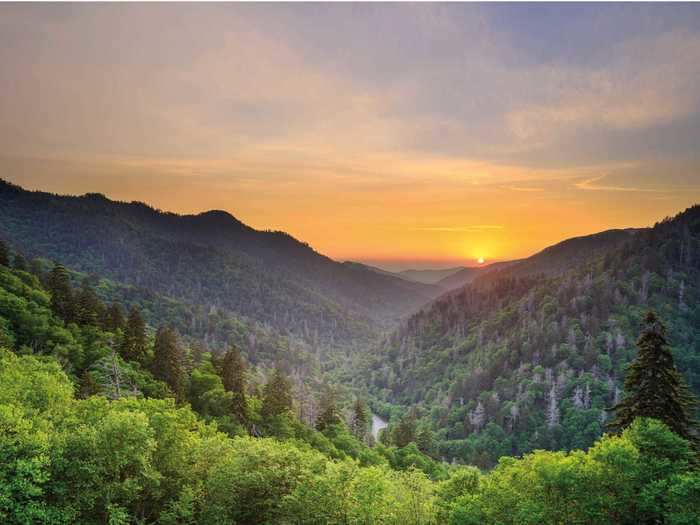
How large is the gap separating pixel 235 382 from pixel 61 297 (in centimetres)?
3476


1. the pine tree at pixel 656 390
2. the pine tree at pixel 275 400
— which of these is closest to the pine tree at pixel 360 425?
the pine tree at pixel 275 400

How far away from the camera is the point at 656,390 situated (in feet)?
119

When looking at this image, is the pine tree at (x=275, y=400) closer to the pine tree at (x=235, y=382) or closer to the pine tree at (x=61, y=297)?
the pine tree at (x=235, y=382)

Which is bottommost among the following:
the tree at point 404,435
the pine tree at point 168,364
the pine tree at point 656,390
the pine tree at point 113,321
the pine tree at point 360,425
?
the tree at point 404,435

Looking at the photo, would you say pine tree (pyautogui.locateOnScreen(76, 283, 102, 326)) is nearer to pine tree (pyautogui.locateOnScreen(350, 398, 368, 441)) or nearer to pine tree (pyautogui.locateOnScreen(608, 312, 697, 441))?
pine tree (pyautogui.locateOnScreen(350, 398, 368, 441))

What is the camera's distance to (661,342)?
123ft

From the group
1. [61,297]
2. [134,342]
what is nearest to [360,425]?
[134,342]

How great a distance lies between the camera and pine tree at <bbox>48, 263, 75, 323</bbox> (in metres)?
81.2

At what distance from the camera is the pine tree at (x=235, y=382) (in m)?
78.1

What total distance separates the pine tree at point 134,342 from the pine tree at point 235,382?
14437mm

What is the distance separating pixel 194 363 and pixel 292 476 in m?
73.8

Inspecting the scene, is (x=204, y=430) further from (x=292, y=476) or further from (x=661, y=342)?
(x=661, y=342)

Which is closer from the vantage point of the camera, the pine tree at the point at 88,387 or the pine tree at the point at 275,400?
the pine tree at the point at 88,387

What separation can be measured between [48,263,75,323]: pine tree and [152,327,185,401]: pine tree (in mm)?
16900
